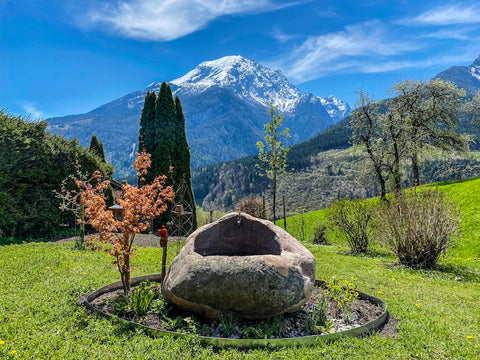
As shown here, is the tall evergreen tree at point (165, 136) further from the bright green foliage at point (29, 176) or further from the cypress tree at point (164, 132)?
the bright green foliage at point (29, 176)

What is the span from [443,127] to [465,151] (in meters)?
2.96

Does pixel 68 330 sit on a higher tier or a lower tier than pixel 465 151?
lower

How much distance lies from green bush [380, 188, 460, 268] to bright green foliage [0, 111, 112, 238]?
12.6 m

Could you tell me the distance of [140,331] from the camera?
164 inches

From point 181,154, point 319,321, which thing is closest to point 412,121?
point 181,154

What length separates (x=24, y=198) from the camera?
1258cm

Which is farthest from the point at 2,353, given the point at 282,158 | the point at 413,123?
the point at 413,123

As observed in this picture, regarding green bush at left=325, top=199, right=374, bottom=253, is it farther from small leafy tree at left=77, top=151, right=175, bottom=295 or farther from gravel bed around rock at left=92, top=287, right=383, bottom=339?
small leafy tree at left=77, top=151, right=175, bottom=295

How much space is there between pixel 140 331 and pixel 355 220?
10659 mm

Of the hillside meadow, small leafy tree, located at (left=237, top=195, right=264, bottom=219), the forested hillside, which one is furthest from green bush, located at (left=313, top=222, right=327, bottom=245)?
the forested hillside

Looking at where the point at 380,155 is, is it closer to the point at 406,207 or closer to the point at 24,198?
the point at 406,207

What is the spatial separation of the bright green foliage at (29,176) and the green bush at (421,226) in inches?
495

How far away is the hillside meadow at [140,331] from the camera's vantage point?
3721 millimetres

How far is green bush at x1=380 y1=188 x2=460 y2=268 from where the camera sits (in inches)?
350
